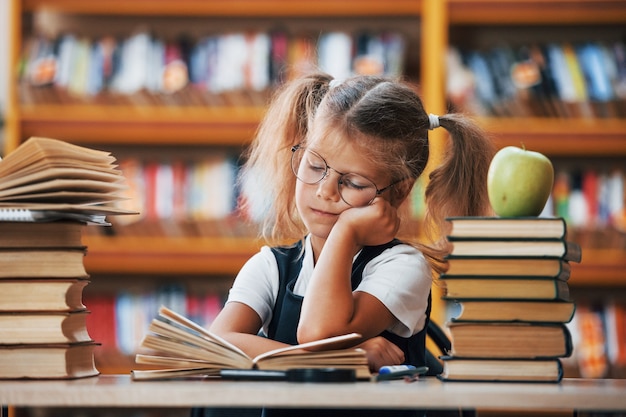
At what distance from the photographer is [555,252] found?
1.27 metres

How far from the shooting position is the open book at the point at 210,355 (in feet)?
4.11

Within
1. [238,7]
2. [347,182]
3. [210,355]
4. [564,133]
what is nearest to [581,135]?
[564,133]

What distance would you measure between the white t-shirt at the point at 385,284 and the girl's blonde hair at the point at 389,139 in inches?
5.0

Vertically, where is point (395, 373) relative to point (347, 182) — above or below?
below

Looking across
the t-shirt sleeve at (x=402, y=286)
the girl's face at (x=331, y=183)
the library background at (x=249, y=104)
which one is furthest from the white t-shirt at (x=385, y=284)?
the library background at (x=249, y=104)

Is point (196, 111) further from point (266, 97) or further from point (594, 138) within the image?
point (594, 138)

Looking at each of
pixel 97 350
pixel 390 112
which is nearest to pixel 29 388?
pixel 390 112

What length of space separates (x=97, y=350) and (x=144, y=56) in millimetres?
1128

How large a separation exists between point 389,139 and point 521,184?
35 centimetres

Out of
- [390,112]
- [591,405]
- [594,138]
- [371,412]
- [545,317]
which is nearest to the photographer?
[591,405]

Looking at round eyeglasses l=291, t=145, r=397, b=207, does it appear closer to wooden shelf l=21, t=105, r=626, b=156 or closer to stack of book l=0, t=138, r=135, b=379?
stack of book l=0, t=138, r=135, b=379

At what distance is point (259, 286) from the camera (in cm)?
171

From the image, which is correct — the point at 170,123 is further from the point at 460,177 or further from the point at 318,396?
the point at 318,396

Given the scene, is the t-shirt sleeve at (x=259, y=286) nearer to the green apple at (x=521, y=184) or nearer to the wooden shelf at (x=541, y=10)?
the green apple at (x=521, y=184)
